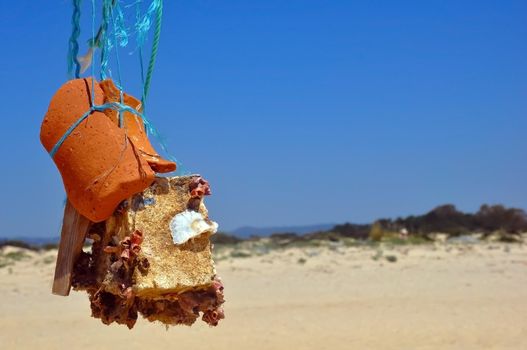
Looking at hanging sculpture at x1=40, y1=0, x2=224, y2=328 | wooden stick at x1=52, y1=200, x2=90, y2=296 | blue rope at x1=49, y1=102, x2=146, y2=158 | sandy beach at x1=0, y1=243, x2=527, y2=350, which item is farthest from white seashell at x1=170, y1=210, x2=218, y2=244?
sandy beach at x1=0, y1=243, x2=527, y2=350

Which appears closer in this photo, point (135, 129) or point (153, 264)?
point (153, 264)

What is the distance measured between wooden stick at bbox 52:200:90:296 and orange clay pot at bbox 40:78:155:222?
0.13 metres

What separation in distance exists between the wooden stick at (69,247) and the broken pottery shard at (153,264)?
7 centimetres

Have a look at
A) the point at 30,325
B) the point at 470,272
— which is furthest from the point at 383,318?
the point at 470,272

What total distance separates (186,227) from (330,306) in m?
11.3

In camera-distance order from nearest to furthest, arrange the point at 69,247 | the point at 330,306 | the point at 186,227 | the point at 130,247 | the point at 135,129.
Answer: the point at 130,247 → the point at 186,227 → the point at 69,247 → the point at 135,129 → the point at 330,306

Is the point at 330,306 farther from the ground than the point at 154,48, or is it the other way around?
the point at 154,48

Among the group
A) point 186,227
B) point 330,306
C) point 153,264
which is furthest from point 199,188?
point 330,306

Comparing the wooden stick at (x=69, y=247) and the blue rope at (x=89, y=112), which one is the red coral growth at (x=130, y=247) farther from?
the blue rope at (x=89, y=112)

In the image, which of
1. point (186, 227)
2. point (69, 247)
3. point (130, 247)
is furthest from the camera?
point (69, 247)

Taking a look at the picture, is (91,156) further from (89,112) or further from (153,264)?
(153,264)

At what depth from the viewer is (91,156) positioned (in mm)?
3533

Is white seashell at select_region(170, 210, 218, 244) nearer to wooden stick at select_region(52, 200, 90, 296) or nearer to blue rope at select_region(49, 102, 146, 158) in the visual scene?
wooden stick at select_region(52, 200, 90, 296)

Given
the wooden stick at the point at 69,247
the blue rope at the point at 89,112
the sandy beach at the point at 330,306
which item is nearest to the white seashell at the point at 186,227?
the wooden stick at the point at 69,247
